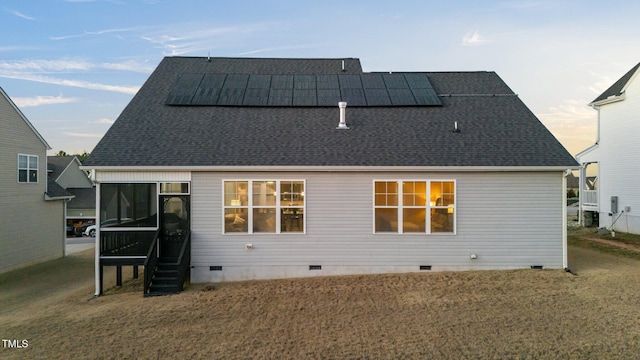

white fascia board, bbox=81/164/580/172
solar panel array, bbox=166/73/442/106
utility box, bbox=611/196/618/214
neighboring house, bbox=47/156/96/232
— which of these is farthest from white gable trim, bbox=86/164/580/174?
neighboring house, bbox=47/156/96/232

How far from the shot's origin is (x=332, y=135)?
43.8 ft

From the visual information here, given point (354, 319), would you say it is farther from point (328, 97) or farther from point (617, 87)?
point (617, 87)

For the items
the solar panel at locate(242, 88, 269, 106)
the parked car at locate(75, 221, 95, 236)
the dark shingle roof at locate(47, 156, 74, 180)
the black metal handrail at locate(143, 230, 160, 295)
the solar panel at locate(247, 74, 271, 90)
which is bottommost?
the parked car at locate(75, 221, 95, 236)

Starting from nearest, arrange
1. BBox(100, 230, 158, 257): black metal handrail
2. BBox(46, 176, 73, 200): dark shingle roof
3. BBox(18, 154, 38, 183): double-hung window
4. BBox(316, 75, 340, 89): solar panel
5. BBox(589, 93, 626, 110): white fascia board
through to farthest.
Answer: BBox(100, 230, 158, 257): black metal handrail → BBox(316, 75, 340, 89): solar panel → BBox(18, 154, 38, 183): double-hung window → BBox(46, 176, 73, 200): dark shingle roof → BBox(589, 93, 626, 110): white fascia board

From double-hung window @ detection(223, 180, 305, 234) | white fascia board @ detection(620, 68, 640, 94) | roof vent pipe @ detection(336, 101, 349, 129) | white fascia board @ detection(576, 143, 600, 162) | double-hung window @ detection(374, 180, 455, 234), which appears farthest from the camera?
white fascia board @ detection(576, 143, 600, 162)

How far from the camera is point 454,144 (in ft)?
42.7

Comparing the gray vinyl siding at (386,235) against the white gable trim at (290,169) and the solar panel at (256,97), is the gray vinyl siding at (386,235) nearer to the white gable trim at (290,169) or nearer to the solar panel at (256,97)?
the white gable trim at (290,169)

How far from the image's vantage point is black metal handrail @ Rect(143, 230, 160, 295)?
11.0m

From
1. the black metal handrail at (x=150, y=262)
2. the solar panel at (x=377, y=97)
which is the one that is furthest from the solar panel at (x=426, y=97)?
the black metal handrail at (x=150, y=262)

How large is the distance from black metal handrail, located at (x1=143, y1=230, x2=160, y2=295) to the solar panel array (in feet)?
17.5

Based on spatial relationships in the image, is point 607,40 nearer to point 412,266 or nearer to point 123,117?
point 412,266

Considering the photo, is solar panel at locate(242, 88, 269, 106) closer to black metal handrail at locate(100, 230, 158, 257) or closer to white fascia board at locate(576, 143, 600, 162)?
black metal handrail at locate(100, 230, 158, 257)

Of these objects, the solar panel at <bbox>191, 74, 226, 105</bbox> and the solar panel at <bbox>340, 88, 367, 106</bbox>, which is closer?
the solar panel at <bbox>191, 74, 226, 105</bbox>

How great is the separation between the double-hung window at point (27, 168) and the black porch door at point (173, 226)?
10287 mm
